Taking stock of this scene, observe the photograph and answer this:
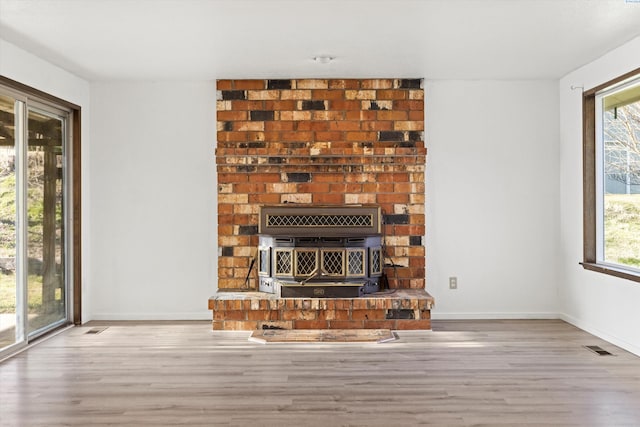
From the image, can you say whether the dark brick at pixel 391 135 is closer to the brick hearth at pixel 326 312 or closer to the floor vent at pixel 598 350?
the brick hearth at pixel 326 312

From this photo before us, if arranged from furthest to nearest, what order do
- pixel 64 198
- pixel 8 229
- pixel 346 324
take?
pixel 64 198, pixel 346 324, pixel 8 229

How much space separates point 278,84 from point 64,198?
2.10 m

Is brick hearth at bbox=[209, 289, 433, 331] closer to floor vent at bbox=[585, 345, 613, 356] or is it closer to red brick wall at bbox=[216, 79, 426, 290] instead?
red brick wall at bbox=[216, 79, 426, 290]

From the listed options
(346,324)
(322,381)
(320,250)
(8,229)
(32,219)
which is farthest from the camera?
(320,250)

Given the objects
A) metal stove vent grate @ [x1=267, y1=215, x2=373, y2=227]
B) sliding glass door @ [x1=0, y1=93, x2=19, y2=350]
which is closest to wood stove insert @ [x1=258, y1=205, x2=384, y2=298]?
metal stove vent grate @ [x1=267, y1=215, x2=373, y2=227]

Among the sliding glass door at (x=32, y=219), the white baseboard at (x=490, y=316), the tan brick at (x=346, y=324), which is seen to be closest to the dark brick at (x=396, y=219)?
the white baseboard at (x=490, y=316)

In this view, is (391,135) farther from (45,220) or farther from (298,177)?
(45,220)

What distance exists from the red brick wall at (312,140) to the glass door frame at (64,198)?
1.22 m

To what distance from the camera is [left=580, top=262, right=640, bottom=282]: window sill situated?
4152 mm

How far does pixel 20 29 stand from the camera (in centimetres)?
378

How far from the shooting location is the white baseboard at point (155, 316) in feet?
17.8

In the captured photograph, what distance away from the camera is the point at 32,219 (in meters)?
4.55

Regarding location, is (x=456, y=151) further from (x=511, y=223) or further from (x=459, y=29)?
(x=459, y=29)

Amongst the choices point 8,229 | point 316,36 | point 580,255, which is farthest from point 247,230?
point 580,255
